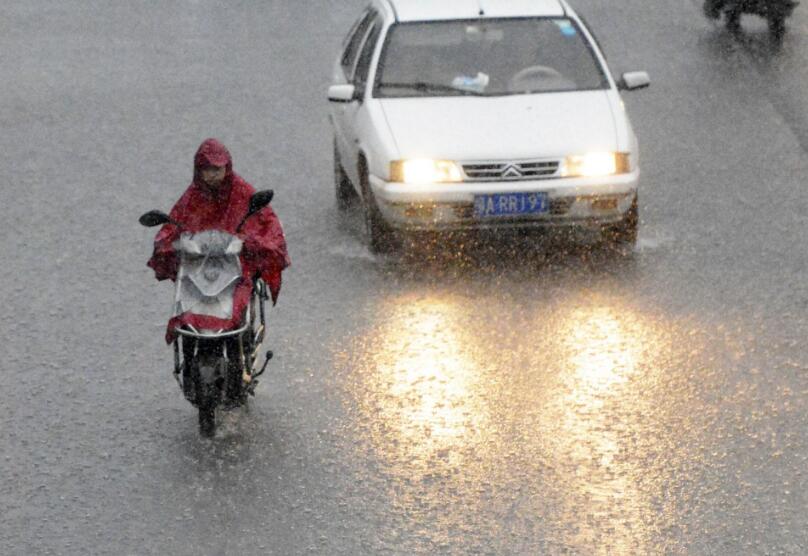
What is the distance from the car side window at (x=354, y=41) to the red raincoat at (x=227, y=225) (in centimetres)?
509

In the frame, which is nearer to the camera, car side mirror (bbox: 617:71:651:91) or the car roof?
car side mirror (bbox: 617:71:651:91)

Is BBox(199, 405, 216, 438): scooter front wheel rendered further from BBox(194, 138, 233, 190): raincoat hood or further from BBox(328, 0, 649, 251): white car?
BBox(328, 0, 649, 251): white car

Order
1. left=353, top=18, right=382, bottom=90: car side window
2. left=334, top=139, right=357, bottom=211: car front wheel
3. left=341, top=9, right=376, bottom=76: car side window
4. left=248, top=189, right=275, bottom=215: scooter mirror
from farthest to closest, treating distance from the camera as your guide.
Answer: left=341, top=9, right=376, bottom=76: car side window, left=334, top=139, right=357, bottom=211: car front wheel, left=353, top=18, right=382, bottom=90: car side window, left=248, top=189, right=275, bottom=215: scooter mirror

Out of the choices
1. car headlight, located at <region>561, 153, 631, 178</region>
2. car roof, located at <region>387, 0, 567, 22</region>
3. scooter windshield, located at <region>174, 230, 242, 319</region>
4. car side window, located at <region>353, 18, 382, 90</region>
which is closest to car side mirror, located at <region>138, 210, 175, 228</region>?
scooter windshield, located at <region>174, 230, 242, 319</region>

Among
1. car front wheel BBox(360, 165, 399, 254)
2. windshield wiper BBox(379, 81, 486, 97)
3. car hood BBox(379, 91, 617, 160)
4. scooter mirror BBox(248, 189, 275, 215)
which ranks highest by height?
scooter mirror BBox(248, 189, 275, 215)

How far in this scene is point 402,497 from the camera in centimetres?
815

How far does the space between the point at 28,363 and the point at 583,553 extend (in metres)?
3.89

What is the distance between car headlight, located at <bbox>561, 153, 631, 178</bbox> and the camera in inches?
475

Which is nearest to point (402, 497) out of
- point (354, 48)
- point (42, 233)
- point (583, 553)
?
point (583, 553)

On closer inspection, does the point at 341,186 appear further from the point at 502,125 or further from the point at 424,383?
the point at 424,383

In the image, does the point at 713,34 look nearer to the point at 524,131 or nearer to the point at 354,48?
the point at 354,48

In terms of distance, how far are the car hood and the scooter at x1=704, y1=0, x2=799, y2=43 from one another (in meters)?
7.37

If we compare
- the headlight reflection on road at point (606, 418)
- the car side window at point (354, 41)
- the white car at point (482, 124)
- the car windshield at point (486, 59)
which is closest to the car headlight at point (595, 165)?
the white car at point (482, 124)

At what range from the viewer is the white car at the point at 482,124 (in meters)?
12.0
